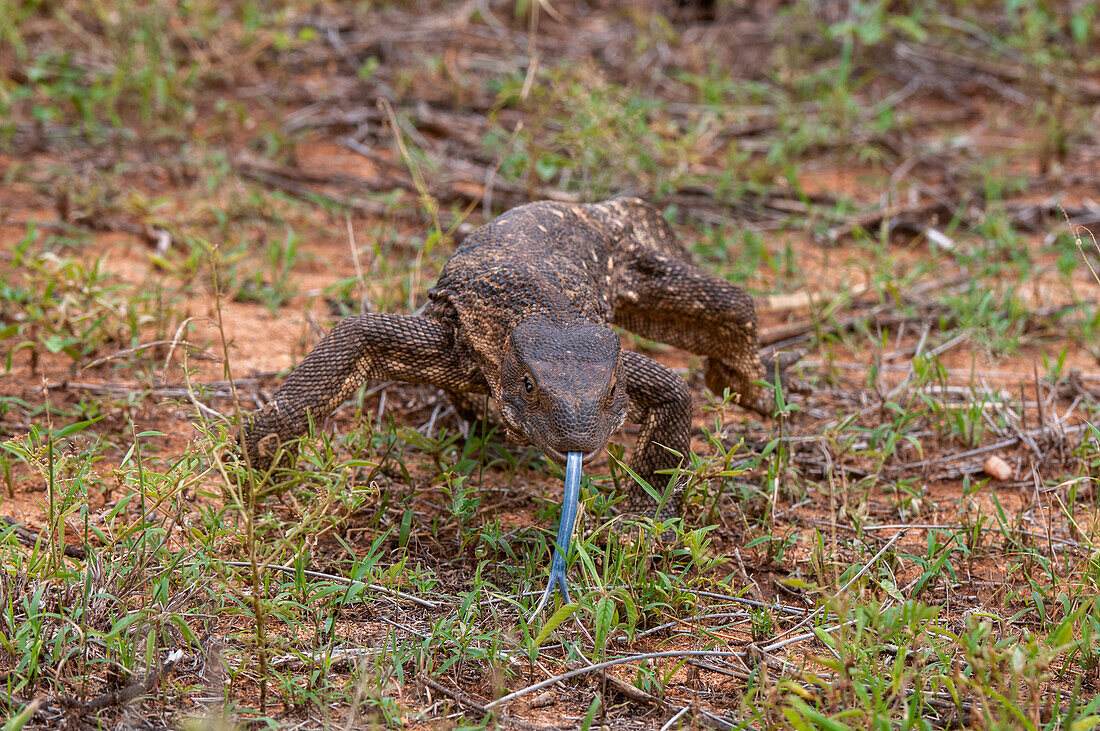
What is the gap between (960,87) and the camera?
8.81 m

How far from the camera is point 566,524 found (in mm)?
2947

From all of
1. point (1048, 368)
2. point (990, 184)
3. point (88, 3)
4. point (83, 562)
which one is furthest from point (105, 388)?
point (990, 184)

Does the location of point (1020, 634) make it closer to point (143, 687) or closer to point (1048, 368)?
point (1048, 368)

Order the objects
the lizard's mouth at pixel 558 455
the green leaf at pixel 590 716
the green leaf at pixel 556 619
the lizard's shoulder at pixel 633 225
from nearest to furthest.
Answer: the green leaf at pixel 590 716 → the green leaf at pixel 556 619 → the lizard's mouth at pixel 558 455 → the lizard's shoulder at pixel 633 225

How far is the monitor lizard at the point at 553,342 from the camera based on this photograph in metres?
3.14

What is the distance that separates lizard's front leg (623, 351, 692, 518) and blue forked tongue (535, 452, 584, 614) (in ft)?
2.30

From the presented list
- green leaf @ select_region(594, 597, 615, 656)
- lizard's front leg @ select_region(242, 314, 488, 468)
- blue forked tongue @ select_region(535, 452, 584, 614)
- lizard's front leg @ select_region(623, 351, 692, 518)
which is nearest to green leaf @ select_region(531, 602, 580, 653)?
green leaf @ select_region(594, 597, 615, 656)

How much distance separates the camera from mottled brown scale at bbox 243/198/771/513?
3.17m

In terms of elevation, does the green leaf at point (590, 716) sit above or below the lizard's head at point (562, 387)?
below

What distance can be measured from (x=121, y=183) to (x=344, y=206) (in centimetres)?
143

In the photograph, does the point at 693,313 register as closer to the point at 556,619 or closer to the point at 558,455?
the point at 558,455

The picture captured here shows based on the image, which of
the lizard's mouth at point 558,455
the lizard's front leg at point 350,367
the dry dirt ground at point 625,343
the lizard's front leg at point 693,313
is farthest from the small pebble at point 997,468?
the lizard's front leg at point 350,367

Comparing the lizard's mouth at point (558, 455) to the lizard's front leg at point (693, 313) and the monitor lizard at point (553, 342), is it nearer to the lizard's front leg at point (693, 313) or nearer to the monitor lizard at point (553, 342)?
the monitor lizard at point (553, 342)

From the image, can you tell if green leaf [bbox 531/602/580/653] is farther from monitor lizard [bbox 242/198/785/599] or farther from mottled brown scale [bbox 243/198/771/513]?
mottled brown scale [bbox 243/198/771/513]
